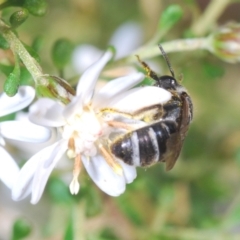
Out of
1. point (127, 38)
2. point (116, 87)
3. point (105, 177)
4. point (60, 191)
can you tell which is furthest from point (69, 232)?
point (127, 38)

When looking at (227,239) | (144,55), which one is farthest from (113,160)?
(227,239)

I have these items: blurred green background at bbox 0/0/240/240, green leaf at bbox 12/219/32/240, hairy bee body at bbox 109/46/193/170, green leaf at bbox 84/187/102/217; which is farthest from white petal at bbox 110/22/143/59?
hairy bee body at bbox 109/46/193/170

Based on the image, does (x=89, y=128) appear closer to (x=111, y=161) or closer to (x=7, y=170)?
(x=111, y=161)

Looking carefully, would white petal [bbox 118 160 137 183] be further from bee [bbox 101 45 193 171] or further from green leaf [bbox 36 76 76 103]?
green leaf [bbox 36 76 76 103]

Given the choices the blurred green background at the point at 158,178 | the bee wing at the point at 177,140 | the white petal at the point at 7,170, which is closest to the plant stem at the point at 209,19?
the blurred green background at the point at 158,178

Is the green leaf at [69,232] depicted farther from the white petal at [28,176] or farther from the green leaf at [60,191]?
the white petal at [28,176]

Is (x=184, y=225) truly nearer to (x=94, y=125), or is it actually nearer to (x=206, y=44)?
(x=206, y=44)
